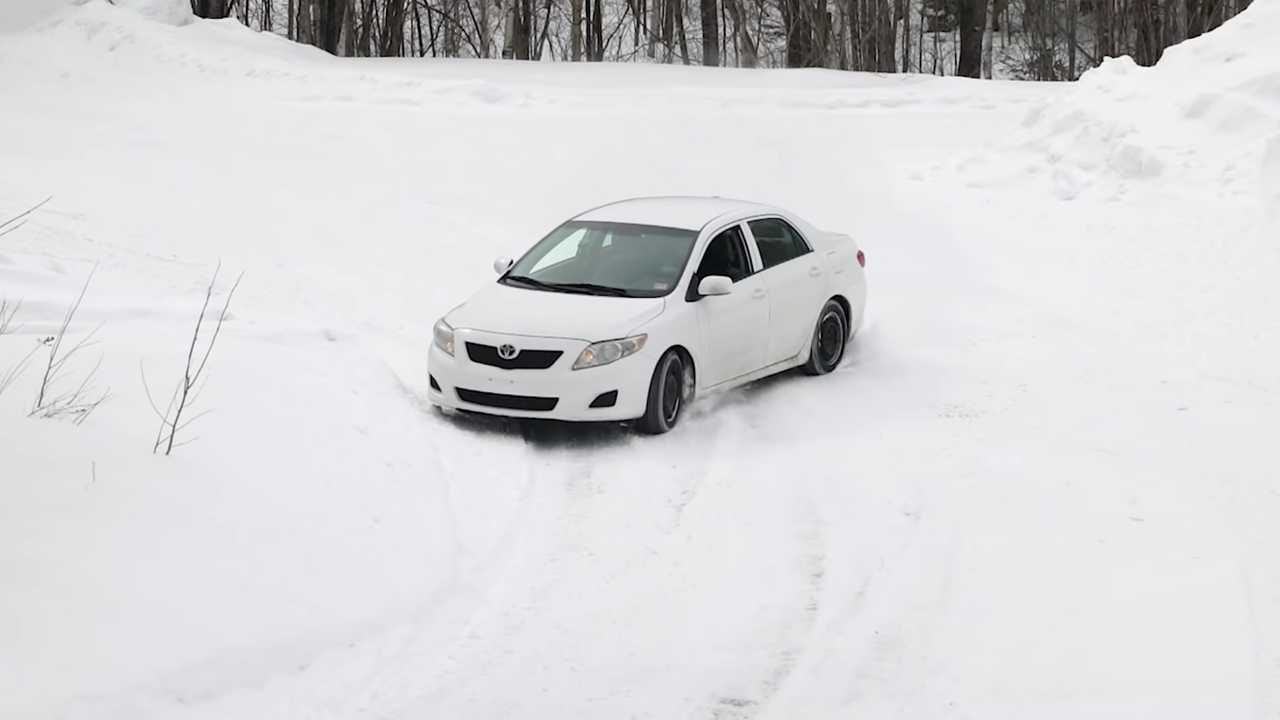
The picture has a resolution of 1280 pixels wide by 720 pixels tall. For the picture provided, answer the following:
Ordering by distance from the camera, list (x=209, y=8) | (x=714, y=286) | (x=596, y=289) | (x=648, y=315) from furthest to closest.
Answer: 1. (x=209, y=8)
2. (x=596, y=289)
3. (x=714, y=286)
4. (x=648, y=315)

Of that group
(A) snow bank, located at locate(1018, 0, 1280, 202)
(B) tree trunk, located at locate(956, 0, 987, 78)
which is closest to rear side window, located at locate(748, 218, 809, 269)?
(A) snow bank, located at locate(1018, 0, 1280, 202)

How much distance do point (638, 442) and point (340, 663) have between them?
4219 millimetres

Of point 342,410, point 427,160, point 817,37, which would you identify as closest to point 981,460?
point 342,410

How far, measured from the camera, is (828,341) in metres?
13.4

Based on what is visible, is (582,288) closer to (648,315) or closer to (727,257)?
(648,315)

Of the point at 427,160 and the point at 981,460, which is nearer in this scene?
the point at 981,460

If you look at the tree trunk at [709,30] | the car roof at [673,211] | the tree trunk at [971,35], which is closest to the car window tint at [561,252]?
the car roof at [673,211]

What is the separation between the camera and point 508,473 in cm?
1011

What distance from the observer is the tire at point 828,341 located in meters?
13.1

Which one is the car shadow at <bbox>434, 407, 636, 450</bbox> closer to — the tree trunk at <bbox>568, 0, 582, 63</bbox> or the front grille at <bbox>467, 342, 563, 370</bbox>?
the front grille at <bbox>467, 342, 563, 370</bbox>

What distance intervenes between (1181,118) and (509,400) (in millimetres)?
11446

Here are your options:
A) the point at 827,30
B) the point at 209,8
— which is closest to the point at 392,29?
the point at 209,8

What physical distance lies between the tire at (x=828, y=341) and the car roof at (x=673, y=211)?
3.13 feet

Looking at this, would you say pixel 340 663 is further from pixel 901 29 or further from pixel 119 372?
pixel 901 29
